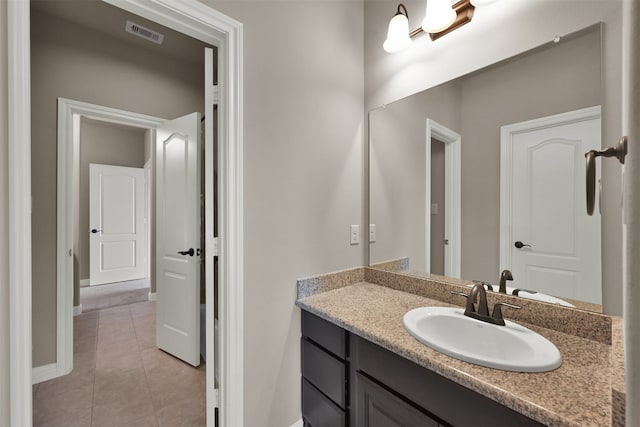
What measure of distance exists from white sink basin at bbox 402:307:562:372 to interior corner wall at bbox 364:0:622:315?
0.34 metres

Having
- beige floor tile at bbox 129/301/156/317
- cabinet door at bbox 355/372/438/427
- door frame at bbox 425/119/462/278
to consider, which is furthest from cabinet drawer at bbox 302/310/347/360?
beige floor tile at bbox 129/301/156/317

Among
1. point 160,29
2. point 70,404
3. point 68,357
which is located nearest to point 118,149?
point 160,29

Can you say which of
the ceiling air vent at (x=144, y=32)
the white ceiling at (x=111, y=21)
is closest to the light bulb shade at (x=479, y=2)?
the white ceiling at (x=111, y=21)

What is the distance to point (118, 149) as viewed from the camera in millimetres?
5148

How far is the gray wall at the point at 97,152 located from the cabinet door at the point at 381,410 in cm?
514

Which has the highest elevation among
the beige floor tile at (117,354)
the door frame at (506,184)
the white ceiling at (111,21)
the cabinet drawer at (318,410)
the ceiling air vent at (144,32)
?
the white ceiling at (111,21)

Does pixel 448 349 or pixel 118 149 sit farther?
pixel 118 149

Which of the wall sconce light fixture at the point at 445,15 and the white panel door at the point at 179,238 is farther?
the white panel door at the point at 179,238

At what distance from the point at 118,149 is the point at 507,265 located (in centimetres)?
610

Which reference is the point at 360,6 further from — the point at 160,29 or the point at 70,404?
the point at 70,404

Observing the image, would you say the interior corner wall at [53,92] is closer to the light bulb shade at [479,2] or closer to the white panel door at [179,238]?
the white panel door at [179,238]

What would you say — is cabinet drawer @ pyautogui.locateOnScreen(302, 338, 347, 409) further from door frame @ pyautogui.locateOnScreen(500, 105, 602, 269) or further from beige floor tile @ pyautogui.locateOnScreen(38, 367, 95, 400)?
beige floor tile @ pyautogui.locateOnScreen(38, 367, 95, 400)

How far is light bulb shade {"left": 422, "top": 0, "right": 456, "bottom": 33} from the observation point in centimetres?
133

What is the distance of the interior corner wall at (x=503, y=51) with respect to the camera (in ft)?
3.29
